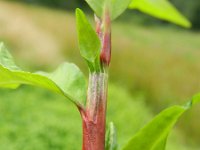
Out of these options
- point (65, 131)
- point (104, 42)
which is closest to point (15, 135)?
point (65, 131)

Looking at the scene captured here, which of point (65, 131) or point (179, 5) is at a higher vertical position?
point (65, 131)

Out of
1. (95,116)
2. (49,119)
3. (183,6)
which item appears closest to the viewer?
(95,116)

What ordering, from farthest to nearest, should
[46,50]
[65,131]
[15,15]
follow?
1. [15,15]
2. [46,50]
3. [65,131]

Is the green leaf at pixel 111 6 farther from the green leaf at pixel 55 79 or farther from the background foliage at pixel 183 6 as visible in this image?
the background foliage at pixel 183 6

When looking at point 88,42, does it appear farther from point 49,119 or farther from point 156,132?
point 49,119

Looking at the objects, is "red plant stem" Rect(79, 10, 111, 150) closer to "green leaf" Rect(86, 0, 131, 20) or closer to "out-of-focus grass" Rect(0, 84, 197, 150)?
"green leaf" Rect(86, 0, 131, 20)

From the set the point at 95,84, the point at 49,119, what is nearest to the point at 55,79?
the point at 95,84

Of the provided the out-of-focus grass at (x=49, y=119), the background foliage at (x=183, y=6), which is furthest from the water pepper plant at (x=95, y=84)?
the background foliage at (x=183, y=6)

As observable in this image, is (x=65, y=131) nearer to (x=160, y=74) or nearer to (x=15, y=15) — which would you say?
(x=160, y=74)
